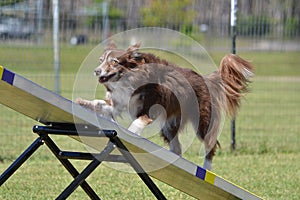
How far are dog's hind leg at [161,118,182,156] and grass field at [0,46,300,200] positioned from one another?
489 millimetres

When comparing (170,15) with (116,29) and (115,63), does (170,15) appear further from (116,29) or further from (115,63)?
(115,63)

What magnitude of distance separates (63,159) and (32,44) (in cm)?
606

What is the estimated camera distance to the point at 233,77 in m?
7.29

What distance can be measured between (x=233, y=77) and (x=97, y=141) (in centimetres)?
264

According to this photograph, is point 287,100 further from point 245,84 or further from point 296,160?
point 245,84

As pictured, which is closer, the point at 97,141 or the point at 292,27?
the point at 97,141

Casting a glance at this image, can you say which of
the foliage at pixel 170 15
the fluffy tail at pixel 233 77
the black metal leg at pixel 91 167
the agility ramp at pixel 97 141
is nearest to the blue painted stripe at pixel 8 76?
the agility ramp at pixel 97 141

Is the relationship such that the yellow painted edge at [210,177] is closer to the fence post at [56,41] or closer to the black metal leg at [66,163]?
the black metal leg at [66,163]

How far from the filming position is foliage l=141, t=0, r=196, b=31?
35.2ft

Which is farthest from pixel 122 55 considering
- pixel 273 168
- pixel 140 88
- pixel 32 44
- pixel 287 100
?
pixel 287 100

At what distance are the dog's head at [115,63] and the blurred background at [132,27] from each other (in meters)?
4.01

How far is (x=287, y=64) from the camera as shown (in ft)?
44.6

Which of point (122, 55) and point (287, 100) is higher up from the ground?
point (122, 55)

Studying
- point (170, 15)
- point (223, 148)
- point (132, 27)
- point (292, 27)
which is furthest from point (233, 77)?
point (292, 27)
